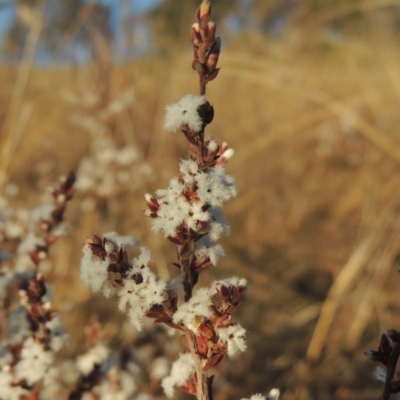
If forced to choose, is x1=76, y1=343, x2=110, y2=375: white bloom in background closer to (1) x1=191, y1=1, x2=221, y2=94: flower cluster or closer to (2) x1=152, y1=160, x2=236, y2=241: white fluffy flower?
(2) x1=152, y1=160, x2=236, y2=241: white fluffy flower

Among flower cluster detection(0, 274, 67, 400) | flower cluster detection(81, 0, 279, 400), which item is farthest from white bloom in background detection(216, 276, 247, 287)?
flower cluster detection(0, 274, 67, 400)

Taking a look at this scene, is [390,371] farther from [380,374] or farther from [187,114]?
[187,114]

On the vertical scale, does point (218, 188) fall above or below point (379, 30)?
below

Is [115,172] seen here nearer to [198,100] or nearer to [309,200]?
[309,200]

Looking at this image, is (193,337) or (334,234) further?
(334,234)

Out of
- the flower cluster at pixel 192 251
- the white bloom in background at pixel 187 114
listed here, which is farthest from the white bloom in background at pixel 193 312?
the white bloom in background at pixel 187 114

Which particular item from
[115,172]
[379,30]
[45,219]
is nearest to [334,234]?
[115,172]
